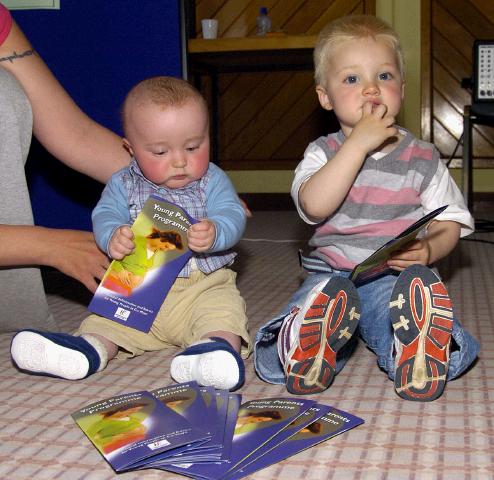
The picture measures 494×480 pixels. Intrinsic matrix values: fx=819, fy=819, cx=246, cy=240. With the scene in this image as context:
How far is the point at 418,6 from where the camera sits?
361cm

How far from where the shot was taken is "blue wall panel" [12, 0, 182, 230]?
5.98 ft

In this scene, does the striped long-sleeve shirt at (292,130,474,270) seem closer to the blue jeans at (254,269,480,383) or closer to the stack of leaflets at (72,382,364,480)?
the blue jeans at (254,269,480,383)

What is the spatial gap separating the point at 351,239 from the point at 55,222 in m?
0.90

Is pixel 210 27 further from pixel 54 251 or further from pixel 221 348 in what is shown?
pixel 221 348

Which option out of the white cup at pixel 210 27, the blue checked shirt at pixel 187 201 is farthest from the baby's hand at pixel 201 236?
the white cup at pixel 210 27

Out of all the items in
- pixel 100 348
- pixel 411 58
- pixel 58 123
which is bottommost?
pixel 411 58

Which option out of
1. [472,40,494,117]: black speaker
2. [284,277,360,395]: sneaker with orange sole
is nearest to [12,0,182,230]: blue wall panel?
[284,277,360,395]: sneaker with orange sole

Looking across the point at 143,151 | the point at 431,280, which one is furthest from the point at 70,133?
the point at 431,280

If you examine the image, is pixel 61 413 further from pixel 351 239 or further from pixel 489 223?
pixel 489 223

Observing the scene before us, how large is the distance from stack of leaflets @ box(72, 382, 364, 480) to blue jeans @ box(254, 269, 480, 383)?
0.14 metres

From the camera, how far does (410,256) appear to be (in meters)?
1.13

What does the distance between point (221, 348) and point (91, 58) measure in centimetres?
101

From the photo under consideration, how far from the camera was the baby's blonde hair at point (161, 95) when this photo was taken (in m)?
1.24

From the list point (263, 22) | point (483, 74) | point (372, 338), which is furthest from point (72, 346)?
point (263, 22)
